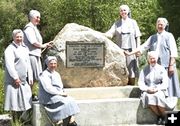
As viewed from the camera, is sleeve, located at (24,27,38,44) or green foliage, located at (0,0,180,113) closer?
sleeve, located at (24,27,38,44)

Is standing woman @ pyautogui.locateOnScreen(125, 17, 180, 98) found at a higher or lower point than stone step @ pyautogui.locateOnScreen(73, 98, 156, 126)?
higher

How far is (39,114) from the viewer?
7910mm

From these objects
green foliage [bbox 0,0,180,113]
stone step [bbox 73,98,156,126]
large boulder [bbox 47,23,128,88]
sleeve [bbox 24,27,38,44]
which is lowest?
stone step [bbox 73,98,156,126]

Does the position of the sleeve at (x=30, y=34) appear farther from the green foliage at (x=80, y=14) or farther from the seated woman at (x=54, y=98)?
the green foliage at (x=80, y=14)

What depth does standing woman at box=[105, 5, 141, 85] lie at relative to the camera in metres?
8.94

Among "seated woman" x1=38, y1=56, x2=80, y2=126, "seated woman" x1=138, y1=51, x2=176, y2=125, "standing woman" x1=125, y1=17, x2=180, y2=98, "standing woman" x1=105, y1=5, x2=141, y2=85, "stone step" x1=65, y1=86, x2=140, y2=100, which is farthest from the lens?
"standing woman" x1=105, y1=5, x2=141, y2=85

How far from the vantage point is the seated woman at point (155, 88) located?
26.6ft

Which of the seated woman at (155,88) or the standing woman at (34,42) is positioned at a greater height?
the standing woman at (34,42)

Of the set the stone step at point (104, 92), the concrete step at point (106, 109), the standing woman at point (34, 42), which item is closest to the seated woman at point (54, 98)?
the concrete step at point (106, 109)

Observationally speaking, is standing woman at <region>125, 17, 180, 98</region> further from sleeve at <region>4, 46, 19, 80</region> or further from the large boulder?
sleeve at <region>4, 46, 19, 80</region>

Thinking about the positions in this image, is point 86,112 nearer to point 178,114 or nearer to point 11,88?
point 11,88

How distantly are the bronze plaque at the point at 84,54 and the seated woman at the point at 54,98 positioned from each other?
→ 885mm

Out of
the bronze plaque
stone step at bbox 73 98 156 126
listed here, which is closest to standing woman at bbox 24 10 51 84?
the bronze plaque

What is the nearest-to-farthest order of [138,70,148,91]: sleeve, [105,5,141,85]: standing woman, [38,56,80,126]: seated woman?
[38,56,80,126]: seated woman → [138,70,148,91]: sleeve → [105,5,141,85]: standing woman
